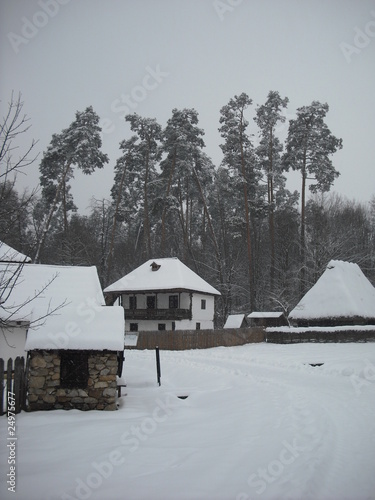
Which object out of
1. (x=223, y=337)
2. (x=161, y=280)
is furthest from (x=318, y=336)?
(x=161, y=280)

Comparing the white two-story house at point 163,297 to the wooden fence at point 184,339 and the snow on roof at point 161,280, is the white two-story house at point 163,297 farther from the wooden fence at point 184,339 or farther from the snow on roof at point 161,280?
the wooden fence at point 184,339

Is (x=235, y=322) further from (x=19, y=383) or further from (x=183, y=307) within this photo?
(x=19, y=383)

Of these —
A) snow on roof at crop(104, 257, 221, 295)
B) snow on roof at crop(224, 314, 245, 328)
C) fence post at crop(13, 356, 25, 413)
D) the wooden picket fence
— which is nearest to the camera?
the wooden picket fence

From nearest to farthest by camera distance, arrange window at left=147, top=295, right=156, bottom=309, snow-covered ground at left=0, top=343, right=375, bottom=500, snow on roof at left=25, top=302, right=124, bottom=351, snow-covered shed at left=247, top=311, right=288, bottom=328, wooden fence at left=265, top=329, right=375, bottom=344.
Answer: snow-covered ground at left=0, top=343, right=375, bottom=500, snow on roof at left=25, top=302, right=124, bottom=351, wooden fence at left=265, top=329, right=375, bottom=344, window at left=147, top=295, right=156, bottom=309, snow-covered shed at left=247, top=311, right=288, bottom=328

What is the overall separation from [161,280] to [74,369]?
27.3 meters

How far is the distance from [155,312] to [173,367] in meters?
18.7

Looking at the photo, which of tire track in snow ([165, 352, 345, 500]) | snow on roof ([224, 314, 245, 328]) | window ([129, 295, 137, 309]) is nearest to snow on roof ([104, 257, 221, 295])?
window ([129, 295, 137, 309])

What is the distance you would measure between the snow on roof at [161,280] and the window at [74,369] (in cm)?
2548

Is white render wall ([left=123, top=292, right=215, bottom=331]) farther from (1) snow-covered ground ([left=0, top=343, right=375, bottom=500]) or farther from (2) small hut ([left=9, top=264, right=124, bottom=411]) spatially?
(2) small hut ([left=9, top=264, right=124, bottom=411])

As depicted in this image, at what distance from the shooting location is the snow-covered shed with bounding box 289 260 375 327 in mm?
32562

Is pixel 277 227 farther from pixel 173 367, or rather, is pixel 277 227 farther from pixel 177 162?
pixel 173 367

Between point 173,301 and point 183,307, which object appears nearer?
point 183,307

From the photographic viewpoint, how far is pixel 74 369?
11.0m

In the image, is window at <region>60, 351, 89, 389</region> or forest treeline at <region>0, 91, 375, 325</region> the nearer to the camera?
window at <region>60, 351, 89, 389</region>
